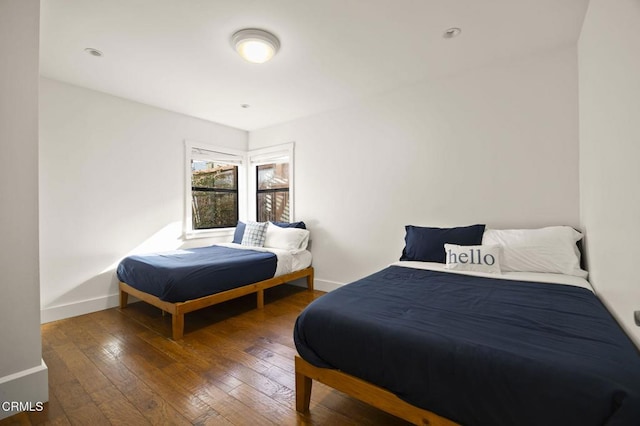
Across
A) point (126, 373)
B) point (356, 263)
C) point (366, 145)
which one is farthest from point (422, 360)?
point (366, 145)

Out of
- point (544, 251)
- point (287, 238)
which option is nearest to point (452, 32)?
point (544, 251)

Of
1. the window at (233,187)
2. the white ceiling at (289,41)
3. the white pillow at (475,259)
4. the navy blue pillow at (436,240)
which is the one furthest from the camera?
the window at (233,187)

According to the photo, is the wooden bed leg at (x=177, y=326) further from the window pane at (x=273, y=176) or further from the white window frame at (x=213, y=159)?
the window pane at (x=273, y=176)

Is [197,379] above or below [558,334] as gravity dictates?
below

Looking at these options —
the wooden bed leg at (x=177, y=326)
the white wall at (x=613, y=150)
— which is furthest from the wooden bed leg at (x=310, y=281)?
the white wall at (x=613, y=150)

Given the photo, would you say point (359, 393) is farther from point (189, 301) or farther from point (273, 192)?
point (273, 192)

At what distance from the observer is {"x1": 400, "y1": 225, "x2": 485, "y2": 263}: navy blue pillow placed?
2580 millimetres

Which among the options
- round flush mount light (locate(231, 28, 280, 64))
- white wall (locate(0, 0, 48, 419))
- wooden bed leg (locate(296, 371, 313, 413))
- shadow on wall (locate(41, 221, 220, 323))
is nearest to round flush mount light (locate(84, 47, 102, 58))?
white wall (locate(0, 0, 48, 419))

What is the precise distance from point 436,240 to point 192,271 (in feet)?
7.45

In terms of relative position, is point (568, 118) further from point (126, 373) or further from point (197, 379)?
point (126, 373)

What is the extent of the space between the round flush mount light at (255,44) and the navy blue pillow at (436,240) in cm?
210

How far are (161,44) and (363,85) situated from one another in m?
1.94

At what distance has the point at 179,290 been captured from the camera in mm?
2520

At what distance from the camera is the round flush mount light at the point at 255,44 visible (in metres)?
2.16
